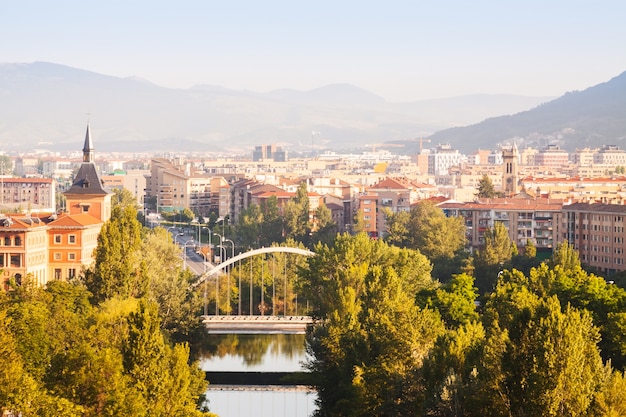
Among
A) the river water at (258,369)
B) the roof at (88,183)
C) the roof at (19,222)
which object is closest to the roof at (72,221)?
the roof at (19,222)

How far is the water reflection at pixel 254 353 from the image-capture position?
59344mm

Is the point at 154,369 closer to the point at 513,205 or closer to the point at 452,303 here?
the point at 452,303

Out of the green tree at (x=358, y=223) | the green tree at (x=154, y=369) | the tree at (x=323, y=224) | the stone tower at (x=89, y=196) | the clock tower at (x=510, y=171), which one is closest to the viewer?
the green tree at (x=154, y=369)

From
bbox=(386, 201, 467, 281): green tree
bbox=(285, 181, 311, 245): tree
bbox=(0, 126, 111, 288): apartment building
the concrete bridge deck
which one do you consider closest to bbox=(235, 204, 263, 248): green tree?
bbox=(285, 181, 311, 245): tree

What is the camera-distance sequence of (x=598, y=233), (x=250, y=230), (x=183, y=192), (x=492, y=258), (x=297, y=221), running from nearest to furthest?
(x=492, y=258) < (x=598, y=233) < (x=250, y=230) < (x=297, y=221) < (x=183, y=192)

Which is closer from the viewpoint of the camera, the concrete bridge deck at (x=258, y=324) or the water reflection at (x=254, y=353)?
the water reflection at (x=254, y=353)

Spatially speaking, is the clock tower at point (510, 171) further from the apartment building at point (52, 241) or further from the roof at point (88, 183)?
the apartment building at point (52, 241)

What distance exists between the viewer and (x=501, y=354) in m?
36.4

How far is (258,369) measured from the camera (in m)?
59.0

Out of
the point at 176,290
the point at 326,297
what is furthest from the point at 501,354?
the point at 176,290

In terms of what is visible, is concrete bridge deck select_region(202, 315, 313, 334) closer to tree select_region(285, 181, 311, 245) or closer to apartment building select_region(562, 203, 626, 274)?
apartment building select_region(562, 203, 626, 274)

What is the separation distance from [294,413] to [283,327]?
512 inches

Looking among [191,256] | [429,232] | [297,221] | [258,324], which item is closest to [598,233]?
[429,232]

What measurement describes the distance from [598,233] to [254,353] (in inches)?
1211
